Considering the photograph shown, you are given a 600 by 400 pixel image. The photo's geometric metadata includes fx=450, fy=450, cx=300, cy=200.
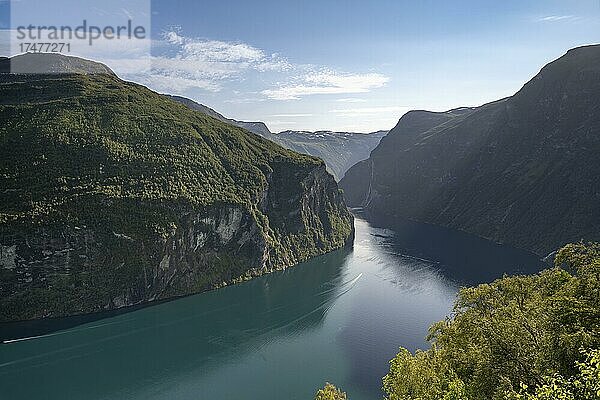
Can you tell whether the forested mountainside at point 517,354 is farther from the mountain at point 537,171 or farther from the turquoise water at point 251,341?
the mountain at point 537,171

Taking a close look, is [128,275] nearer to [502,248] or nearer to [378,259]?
[378,259]

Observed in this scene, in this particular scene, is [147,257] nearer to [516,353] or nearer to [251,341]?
[251,341]

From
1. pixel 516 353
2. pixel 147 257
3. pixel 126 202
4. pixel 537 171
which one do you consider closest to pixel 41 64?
pixel 126 202

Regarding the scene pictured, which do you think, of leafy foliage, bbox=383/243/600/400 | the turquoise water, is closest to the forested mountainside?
leafy foliage, bbox=383/243/600/400

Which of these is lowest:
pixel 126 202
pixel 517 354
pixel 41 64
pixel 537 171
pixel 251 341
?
pixel 251 341

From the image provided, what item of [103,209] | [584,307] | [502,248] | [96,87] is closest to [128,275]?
[103,209]

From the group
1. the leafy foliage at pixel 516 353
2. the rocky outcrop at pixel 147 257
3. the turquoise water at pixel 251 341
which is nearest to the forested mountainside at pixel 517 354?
the leafy foliage at pixel 516 353
